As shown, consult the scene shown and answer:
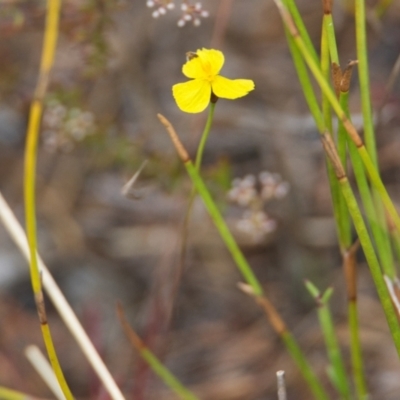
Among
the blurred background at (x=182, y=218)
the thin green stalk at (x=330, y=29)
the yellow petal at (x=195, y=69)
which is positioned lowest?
the blurred background at (x=182, y=218)

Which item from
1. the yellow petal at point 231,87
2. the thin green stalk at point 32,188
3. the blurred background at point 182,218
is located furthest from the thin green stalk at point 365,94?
the blurred background at point 182,218

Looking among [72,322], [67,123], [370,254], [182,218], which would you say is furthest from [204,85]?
[182,218]

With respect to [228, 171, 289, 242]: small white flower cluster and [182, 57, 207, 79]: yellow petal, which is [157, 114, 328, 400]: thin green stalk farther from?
[228, 171, 289, 242]: small white flower cluster

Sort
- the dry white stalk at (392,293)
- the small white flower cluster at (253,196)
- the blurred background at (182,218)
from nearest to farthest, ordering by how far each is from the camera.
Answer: the dry white stalk at (392,293) < the small white flower cluster at (253,196) < the blurred background at (182,218)

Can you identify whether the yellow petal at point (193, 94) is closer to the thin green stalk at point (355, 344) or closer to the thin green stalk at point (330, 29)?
the thin green stalk at point (330, 29)

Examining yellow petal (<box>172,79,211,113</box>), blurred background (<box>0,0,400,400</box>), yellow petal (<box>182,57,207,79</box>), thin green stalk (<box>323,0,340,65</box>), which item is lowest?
blurred background (<box>0,0,400,400</box>)

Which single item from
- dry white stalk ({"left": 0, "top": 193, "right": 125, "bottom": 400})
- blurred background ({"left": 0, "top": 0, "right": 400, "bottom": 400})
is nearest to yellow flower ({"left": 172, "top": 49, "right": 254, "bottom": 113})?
dry white stalk ({"left": 0, "top": 193, "right": 125, "bottom": 400})

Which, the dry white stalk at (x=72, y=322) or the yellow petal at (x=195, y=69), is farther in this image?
the dry white stalk at (x=72, y=322)

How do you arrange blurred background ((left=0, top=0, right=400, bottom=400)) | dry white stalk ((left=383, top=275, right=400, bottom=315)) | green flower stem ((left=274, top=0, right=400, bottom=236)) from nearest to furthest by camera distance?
green flower stem ((left=274, top=0, right=400, bottom=236)) → dry white stalk ((left=383, top=275, right=400, bottom=315)) → blurred background ((left=0, top=0, right=400, bottom=400))
